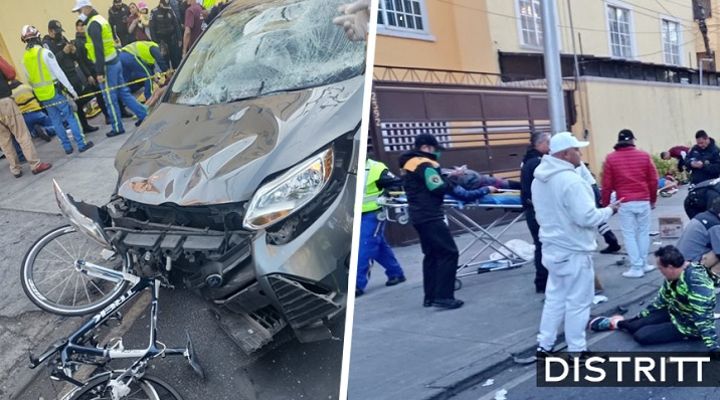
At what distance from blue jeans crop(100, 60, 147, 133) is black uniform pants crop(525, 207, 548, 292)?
107 centimetres

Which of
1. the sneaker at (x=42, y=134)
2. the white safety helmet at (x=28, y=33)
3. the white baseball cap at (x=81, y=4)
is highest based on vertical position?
the white baseball cap at (x=81, y=4)

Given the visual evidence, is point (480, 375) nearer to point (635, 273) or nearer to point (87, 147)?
point (635, 273)

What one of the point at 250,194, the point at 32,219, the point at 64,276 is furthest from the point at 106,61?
the point at 250,194

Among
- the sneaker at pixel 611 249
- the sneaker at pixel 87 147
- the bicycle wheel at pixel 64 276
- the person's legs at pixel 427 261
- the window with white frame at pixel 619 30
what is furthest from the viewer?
the sneaker at pixel 611 249

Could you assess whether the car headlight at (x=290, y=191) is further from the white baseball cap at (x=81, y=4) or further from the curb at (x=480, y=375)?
the white baseball cap at (x=81, y=4)

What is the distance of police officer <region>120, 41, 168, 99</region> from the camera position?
6.00 ft

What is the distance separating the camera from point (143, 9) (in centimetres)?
183

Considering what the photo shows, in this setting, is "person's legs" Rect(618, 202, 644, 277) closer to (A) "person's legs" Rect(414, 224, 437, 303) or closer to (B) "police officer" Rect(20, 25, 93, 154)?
(A) "person's legs" Rect(414, 224, 437, 303)

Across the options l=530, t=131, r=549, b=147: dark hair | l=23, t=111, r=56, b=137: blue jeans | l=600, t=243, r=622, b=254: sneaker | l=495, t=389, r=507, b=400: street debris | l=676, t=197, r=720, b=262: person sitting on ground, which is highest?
l=23, t=111, r=56, b=137: blue jeans

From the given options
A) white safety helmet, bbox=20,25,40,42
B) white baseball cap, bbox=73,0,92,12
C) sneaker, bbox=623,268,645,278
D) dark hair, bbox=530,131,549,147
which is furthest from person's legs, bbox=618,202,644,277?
white safety helmet, bbox=20,25,40,42

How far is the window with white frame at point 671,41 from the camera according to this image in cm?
174

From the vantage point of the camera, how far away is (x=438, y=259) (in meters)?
1.54

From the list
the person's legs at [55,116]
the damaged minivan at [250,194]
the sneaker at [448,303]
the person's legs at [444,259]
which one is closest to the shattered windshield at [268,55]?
the damaged minivan at [250,194]

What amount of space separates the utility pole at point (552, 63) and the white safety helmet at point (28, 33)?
52.0 inches
